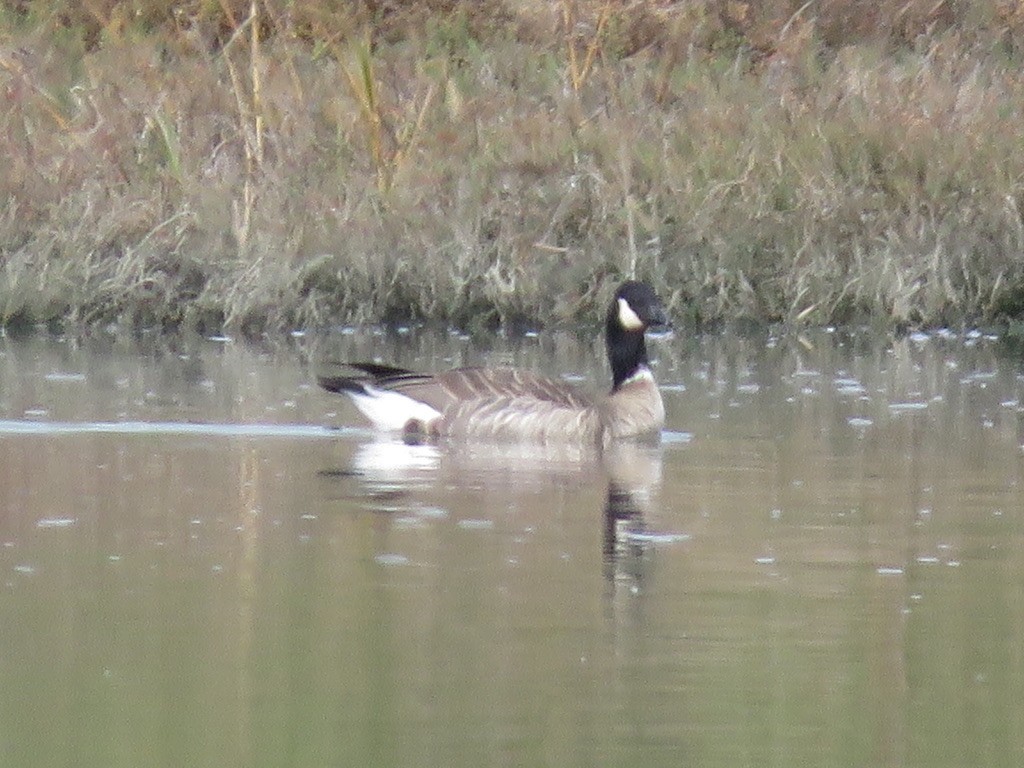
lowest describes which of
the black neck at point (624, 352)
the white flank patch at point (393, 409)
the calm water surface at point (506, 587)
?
the calm water surface at point (506, 587)

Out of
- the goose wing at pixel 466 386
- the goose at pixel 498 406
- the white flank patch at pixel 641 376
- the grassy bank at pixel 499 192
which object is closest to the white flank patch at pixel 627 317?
the white flank patch at pixel 641 376

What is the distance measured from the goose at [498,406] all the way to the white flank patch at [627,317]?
642 millimetres

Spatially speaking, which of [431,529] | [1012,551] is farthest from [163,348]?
[1012,551]

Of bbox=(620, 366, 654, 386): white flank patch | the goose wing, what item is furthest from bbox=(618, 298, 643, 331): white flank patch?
the goose wing

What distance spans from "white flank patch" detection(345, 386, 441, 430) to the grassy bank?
4.36m

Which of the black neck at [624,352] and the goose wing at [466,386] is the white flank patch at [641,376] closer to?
the black neck at [624,352]

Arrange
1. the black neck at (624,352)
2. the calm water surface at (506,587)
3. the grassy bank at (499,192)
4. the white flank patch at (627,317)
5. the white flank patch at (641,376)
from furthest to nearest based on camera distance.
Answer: the grassy bank at (499,192), the white flank patch at (627,317), the black neck at (624,352), the white flank patch at (641,376), the calm water surface at (506,587)

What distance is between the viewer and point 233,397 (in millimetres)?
14250

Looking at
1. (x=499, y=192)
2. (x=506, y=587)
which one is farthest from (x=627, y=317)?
(x=506, y=587)

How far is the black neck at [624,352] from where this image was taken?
1420 centimetres

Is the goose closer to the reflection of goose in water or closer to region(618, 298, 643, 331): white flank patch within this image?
the reflection of goose in water

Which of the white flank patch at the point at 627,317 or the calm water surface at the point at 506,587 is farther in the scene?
the white flank patch at the point at 627,317

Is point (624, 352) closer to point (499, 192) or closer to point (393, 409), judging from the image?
point (393, 409)

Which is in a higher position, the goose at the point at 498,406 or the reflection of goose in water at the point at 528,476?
the goose at the point at 498,406
